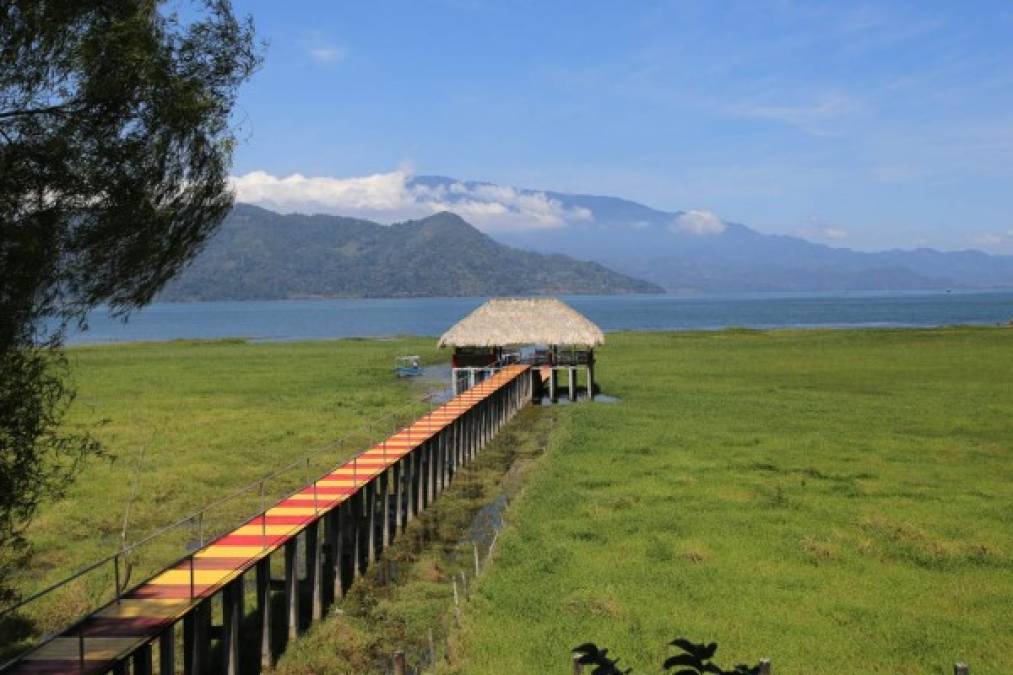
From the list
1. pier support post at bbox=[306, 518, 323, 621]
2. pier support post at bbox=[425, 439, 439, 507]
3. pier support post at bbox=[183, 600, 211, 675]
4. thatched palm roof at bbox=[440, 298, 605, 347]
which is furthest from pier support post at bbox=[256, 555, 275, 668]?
thatched palm roof at bbox=[440, 298, 605, 347]

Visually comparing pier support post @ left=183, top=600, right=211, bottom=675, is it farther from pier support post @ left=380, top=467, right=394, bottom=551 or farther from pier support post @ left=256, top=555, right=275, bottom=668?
pier support post @ left=380, top=467, right=394, bottom=551

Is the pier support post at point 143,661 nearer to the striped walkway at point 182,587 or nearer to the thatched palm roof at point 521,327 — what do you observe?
the striped walkway at point 182,587

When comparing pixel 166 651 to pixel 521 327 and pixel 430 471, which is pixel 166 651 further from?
pixel 521 327

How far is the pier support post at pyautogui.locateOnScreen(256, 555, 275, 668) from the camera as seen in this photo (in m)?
13.0

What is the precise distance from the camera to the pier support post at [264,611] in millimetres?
12971

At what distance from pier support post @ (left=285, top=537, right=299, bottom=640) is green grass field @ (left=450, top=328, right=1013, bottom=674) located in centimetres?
268

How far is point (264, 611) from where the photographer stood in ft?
43.1

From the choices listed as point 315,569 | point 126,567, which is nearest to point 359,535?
point 315,569

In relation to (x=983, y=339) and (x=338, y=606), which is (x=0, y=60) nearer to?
(x=338, y=606)

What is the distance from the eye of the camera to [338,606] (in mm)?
15586

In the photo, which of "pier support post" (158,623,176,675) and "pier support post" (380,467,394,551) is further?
"pier support post" (380,467,394,551)

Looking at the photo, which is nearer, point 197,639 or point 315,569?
point 197,639

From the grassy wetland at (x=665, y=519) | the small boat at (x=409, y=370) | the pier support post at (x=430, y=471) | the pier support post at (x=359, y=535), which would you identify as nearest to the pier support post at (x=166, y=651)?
the grassy wetland at (x=665, y=519)

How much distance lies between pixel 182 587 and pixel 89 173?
552 centimetres
